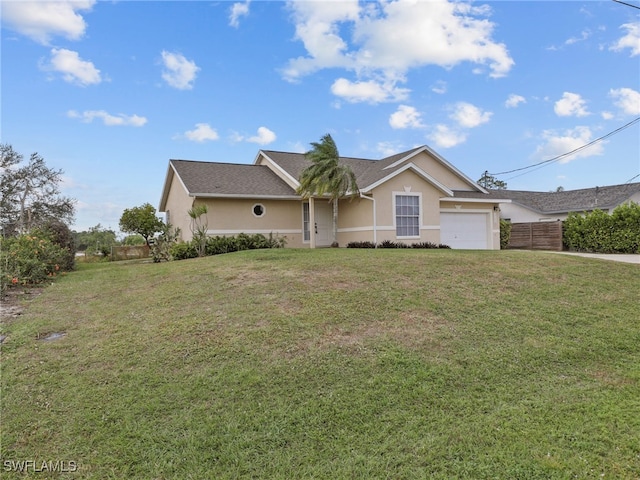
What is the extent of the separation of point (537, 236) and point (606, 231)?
411cm

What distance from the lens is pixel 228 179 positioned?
18.6 metres

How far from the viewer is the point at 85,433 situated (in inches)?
141

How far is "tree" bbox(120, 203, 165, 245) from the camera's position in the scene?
22406mm

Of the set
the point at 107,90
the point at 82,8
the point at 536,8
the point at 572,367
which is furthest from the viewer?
the point at 107,90

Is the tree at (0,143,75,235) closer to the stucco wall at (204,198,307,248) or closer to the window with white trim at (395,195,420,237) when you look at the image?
the stucco wall at (204,198,307,248)

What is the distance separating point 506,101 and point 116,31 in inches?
648

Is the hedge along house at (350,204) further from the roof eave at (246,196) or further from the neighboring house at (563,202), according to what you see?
the neighboring house at (563,202)

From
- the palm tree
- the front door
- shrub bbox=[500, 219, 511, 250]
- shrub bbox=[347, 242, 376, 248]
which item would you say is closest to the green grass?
shrub bbox=[347, 242, 376, 248]

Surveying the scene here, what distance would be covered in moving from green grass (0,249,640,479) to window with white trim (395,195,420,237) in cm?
902

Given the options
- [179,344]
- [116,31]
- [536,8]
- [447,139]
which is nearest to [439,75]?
[536,8]

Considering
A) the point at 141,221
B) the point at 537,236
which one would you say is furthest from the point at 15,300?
the point at 537,236

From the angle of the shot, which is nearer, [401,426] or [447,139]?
[401,426]

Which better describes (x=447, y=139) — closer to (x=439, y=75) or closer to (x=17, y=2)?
(x=439, y=75)

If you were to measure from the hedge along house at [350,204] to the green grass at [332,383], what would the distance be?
9.06 metres
